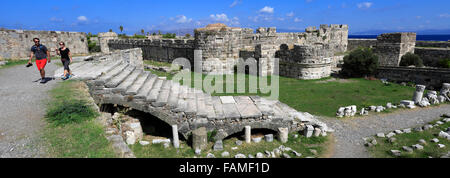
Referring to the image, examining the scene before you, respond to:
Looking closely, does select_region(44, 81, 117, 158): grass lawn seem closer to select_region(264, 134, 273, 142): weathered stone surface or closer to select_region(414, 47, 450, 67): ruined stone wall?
select_region(264, 134, 273, 142): weathered stone surface

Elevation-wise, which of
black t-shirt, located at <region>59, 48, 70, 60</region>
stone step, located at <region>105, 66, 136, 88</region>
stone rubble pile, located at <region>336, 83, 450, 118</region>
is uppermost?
black t-shirt, located at <region>59, 48, 70, 60</region>

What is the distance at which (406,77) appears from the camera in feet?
43.9

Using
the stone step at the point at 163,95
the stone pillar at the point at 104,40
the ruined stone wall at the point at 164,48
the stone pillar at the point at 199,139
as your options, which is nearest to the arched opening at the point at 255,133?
the stone pillar at the point at 199,139

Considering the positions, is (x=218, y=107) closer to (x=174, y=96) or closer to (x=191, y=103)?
(x=191, y=103)

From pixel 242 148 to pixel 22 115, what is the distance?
5.10m

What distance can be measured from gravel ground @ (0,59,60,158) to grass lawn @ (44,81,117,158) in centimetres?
18

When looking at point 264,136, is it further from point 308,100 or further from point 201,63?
point 201,63

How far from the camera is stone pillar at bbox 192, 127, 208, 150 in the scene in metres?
6.13

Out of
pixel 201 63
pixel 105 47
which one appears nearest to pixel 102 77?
pixel 201 63

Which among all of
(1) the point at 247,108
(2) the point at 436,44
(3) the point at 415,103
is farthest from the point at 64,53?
(2) the point at 436,44

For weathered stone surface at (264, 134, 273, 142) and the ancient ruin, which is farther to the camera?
the ancient ruin

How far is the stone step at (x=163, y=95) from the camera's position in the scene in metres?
6.75

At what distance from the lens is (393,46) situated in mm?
16906

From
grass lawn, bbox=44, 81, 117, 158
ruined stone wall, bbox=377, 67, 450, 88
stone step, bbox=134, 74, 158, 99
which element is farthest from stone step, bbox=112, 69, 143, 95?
ruined stone wall, bbox=377, 67, 450, 88
